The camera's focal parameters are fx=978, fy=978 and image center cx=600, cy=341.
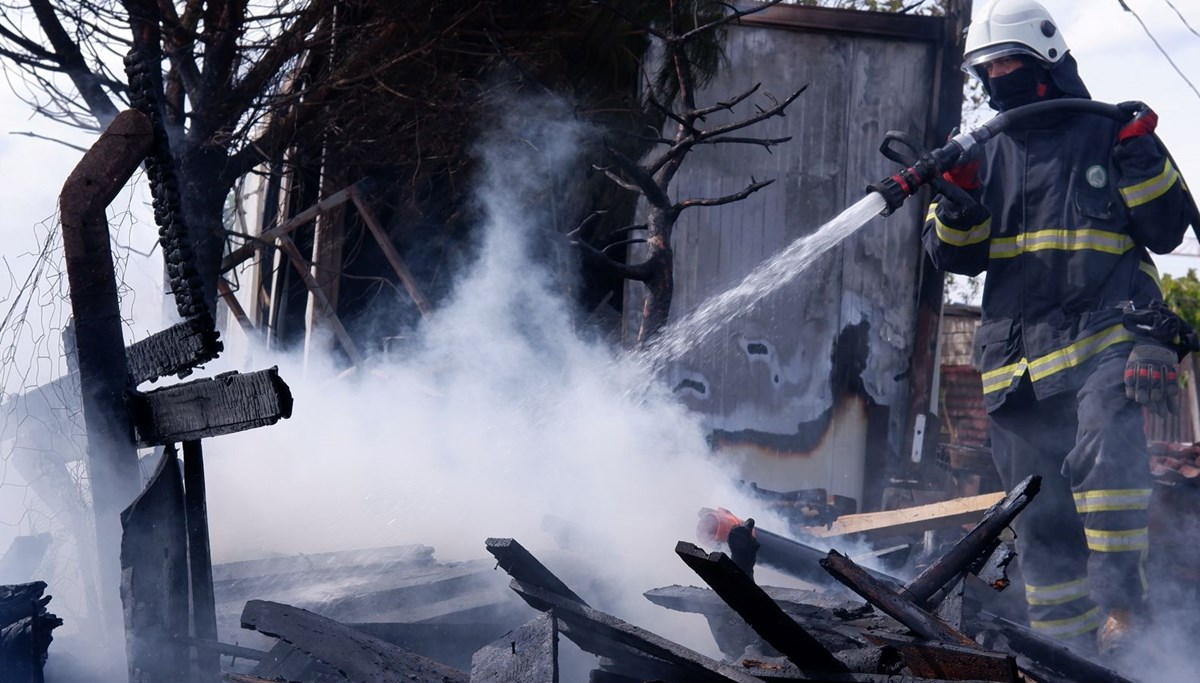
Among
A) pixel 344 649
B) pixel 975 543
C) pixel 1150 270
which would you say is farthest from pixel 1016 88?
pixel 344 649

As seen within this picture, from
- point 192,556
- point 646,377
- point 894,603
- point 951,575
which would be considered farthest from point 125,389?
point 646,377

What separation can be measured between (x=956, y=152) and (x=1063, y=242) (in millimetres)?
624

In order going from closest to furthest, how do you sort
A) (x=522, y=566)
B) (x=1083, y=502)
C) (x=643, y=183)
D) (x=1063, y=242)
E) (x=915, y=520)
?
(x=522, y=566) → (x=1083, y=502) → (x=1063, y=242) → (x=915, y=520) → (x=643, y=183)

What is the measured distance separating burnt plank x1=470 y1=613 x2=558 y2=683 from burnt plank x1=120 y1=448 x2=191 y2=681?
883mm

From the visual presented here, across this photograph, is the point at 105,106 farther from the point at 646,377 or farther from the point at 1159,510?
the point at 1159,510

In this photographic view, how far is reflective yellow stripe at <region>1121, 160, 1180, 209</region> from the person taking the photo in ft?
13.6

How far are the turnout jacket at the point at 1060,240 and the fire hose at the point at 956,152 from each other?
0.09 m

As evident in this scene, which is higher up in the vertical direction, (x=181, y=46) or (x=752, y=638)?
(x=181, y=46)

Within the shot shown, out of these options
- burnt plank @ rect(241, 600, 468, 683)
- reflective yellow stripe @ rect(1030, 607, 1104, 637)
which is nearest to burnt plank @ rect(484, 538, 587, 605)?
burnt plank @ rect(241, 600, 468, 683)

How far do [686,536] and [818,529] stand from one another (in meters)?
0.88

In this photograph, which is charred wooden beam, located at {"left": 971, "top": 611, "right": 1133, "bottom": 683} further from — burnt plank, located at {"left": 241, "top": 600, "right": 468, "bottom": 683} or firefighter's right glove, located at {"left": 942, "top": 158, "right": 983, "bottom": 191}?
firefighter's right glove, located at {"left": 942, "top": 158, "right": 983, "bottom": 191}

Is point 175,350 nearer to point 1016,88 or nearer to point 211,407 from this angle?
point 211,407

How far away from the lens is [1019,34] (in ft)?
14.7

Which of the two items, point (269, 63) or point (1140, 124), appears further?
point (269, 63)
